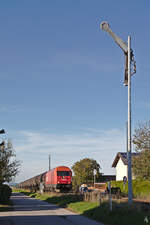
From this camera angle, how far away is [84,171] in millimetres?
73625

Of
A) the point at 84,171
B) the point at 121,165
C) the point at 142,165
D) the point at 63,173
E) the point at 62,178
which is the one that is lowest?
the point at 84,171

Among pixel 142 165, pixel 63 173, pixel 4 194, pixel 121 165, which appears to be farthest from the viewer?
pixel 121 165

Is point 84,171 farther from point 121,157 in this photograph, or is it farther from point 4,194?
point 4,194

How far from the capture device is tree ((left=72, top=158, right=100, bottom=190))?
73219 millimetres

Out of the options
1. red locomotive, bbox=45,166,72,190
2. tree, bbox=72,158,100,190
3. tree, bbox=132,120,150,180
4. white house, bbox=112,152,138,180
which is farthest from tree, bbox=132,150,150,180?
tree, bbox=72,158,100,190

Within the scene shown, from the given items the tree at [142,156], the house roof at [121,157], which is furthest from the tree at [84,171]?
the tree at [142,156]

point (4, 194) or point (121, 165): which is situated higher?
point (121, 165)

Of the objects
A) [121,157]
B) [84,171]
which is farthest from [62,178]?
[84,171]

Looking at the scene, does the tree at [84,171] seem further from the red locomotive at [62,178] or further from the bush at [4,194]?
the bush at [4,194]

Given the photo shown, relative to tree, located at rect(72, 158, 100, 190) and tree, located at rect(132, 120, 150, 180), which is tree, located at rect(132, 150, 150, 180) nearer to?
tree, located at rect(132, 120, 150, 180)

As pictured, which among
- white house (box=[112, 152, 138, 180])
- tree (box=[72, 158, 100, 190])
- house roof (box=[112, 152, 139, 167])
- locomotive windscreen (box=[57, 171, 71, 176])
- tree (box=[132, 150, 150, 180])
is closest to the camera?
tree (box=[132, 150, 150, 180])

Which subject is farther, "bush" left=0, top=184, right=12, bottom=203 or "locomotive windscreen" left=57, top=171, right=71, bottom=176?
"locomotive windscreen" left=57, top=171, right=71, bottom=176

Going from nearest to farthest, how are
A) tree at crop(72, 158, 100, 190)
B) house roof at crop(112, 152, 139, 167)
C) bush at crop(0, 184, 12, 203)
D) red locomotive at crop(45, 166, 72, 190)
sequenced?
bush at crop(0, 184, 12, 203) → red locomotive at crop(45, 166, 72, 190) → house roof at crop(112, 152, 139, 167) → tree at crop(72, 158, 100, 190)

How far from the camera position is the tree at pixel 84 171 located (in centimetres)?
7322
